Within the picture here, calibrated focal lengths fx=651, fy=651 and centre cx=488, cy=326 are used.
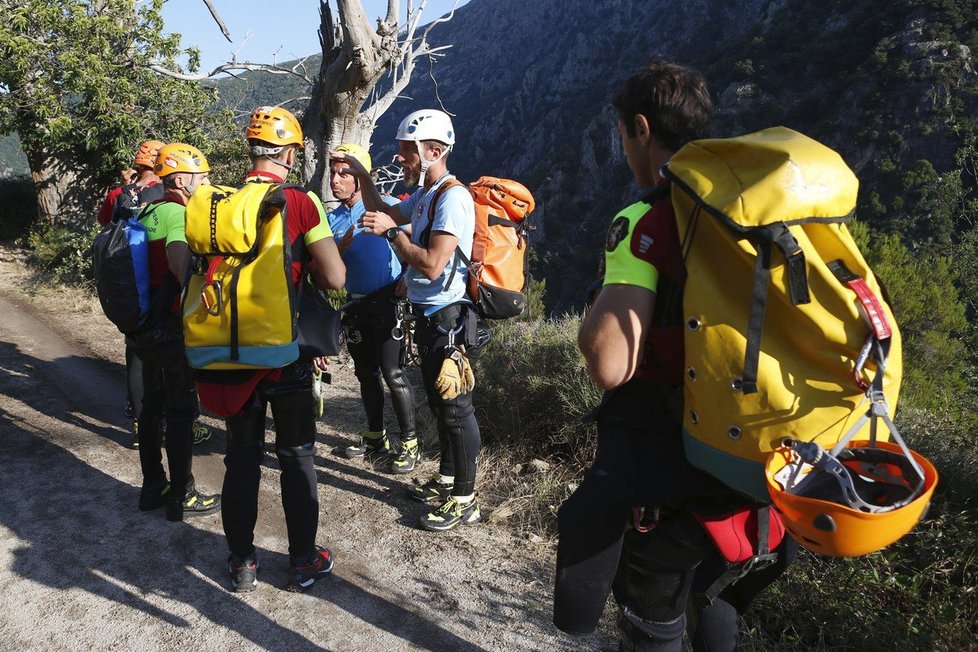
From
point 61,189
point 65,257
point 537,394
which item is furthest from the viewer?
point 61,189

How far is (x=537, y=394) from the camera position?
434 cm

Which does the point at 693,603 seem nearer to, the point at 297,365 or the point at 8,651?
the point at 297,365

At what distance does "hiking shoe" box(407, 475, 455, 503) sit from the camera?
11.8ft

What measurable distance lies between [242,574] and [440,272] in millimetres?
1575

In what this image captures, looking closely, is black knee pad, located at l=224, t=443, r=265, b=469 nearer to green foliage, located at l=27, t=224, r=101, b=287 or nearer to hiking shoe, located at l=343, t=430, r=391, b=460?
hiking shoe, located at l=343, t=430, r=391, b=460

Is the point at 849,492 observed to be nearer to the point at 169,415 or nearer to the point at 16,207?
the point at 169,415

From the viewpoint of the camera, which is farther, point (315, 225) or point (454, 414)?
point (454, 414)

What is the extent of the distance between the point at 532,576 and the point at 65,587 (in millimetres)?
2060

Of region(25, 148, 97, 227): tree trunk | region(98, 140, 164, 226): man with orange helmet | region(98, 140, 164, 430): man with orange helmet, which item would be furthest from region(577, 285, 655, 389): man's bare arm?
region(25, 148, 97, 227): tree trunk

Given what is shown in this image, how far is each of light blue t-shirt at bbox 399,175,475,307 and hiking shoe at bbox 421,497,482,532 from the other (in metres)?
1.07

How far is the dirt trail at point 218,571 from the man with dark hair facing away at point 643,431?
1.02 metres

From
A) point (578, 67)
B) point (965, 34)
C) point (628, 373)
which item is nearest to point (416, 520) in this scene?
point (628, 373)

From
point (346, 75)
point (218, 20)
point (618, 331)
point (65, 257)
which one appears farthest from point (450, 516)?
point (65, 257)

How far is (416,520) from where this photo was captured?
138 inches
